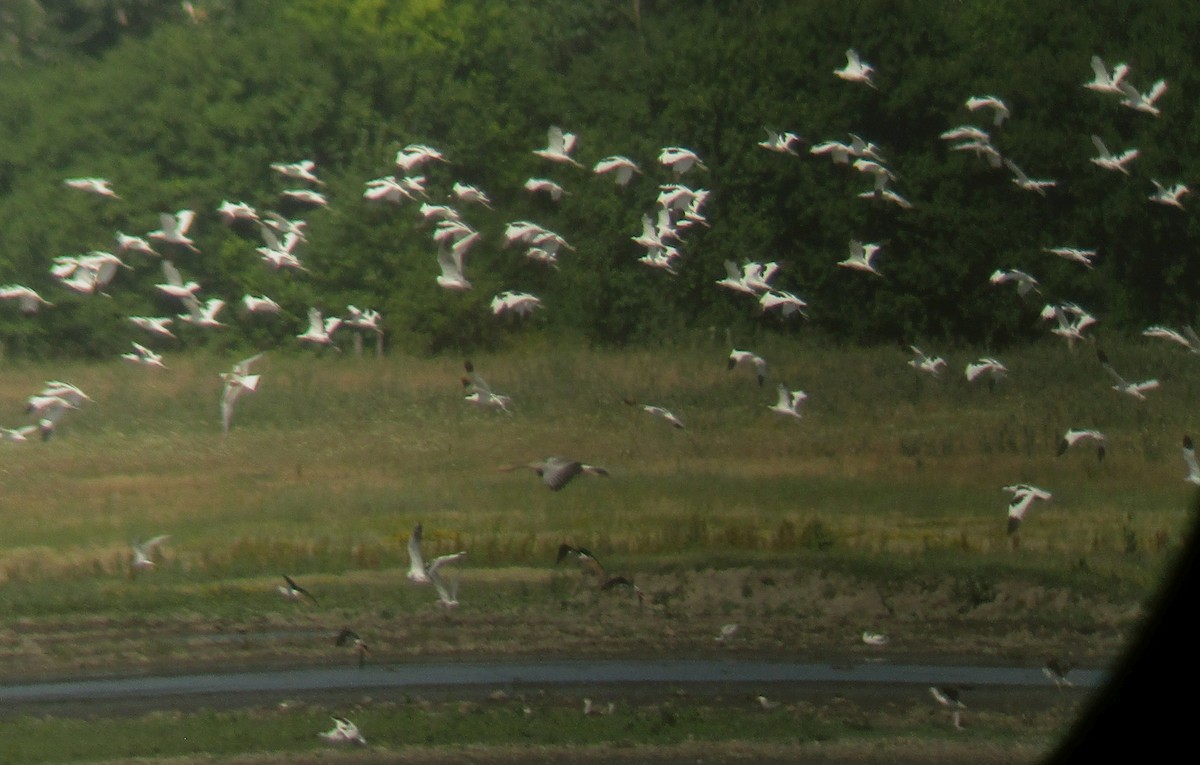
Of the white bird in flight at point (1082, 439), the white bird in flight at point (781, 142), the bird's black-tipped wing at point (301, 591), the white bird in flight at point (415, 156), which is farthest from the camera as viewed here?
the white bird in flight at point (781, 142)

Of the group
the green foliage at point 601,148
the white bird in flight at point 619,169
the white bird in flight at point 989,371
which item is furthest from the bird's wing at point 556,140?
the white bird in flight at point 989,371

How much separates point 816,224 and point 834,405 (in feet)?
6.97

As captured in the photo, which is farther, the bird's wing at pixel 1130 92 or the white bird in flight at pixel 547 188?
the white bird in flight at pixel 547 188

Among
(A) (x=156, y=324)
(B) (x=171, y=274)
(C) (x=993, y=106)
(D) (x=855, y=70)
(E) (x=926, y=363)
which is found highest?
(D) (x=855, y=70)

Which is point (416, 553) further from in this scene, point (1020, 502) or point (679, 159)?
point (679, 159)

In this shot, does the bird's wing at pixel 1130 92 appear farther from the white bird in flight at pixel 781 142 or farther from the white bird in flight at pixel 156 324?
the white bird in flight at pixel 156 324

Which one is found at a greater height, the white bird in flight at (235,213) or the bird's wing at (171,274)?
the white bird in flight at (235,213)

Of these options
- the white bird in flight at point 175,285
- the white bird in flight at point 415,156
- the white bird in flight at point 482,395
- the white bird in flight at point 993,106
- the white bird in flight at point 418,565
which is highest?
the white bird in flight at point 993,106

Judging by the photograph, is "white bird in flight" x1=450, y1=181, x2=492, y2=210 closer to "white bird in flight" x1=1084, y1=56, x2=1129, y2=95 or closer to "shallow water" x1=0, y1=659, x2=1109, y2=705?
"white bird in flight" x1=1084, y1=56, x2=1129, y2=95

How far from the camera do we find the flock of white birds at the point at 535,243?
14250 millimetres

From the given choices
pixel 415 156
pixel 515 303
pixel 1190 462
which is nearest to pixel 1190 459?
pixel 1190 462

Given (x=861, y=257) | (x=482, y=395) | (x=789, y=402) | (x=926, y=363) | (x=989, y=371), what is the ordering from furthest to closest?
1. (x=861, y=257)
2. (x=989, y=371)
3. (x=926, y=363)
4. (x=789, y=402)
5. (x=482, y=395)

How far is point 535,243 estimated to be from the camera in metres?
14.6

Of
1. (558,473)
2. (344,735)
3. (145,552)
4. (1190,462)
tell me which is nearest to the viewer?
(344,735)
